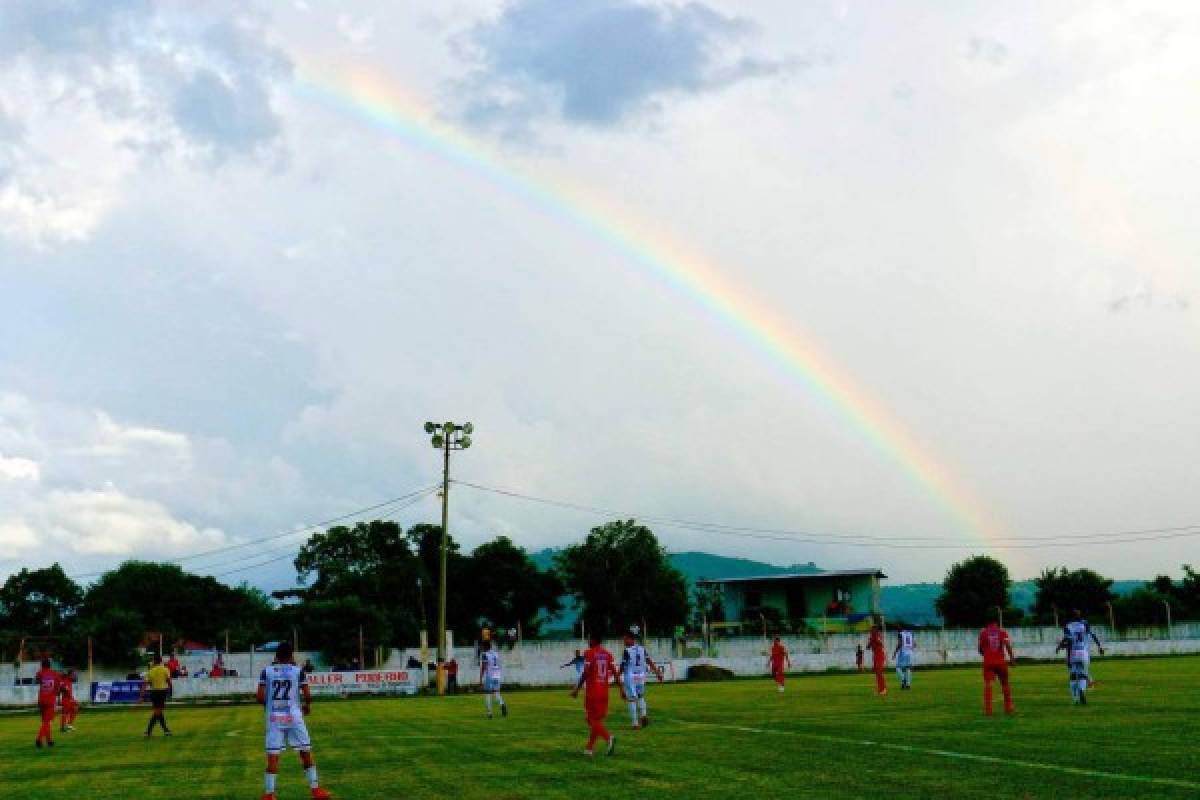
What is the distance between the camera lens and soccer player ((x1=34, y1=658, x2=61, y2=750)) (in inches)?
1183

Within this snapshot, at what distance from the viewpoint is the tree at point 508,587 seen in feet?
406

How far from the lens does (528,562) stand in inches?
5015

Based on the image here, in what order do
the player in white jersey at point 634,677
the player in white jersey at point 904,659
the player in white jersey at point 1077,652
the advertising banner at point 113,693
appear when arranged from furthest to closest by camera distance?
the advertising banner at point 113,693
the player in white jersey at point 904,659
the player in white jersey at point 1077,652
the player in white jersey at point 634,677

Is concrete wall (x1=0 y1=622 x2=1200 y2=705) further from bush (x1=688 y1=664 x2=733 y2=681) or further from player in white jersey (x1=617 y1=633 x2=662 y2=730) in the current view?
player in white jersey (x1=617 y1=633 x2=662 y2=730)

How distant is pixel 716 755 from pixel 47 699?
Result: 65.4ft

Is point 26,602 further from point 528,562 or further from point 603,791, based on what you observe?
point 603,791

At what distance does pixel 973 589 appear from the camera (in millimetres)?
135500

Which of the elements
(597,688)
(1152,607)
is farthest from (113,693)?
(1152,607)

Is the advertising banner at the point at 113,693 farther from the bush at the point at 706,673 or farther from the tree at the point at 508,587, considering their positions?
the tree at the point at 508,587

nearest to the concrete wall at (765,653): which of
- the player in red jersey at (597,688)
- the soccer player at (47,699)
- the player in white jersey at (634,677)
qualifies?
the soccer player at (47,699)

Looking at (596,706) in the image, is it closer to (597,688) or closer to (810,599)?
(597,688)

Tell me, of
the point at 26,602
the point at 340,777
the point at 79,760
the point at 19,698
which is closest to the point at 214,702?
the point at 19,698

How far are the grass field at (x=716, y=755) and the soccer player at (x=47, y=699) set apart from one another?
71 cm

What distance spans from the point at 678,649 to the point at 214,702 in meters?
26.4
